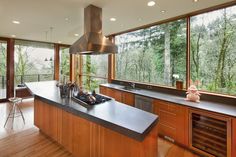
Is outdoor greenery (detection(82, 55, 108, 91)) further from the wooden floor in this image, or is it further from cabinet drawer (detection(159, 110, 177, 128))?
cabinet drawer (detection(159, 110, 177, 128))

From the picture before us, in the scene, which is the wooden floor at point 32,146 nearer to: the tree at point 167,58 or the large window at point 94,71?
the tree at point 167,58

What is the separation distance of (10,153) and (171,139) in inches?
117

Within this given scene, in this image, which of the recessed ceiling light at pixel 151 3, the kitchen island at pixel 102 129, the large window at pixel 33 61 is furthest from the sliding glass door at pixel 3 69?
the recessed ceiling light at pixel 151 3

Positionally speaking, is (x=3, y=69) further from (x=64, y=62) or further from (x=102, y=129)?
(x=102, y=129)

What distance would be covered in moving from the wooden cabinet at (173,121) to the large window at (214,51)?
869mm

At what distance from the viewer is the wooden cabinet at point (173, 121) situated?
278cm

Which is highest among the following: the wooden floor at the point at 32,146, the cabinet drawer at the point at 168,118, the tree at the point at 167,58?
the tree at the point at 167,58

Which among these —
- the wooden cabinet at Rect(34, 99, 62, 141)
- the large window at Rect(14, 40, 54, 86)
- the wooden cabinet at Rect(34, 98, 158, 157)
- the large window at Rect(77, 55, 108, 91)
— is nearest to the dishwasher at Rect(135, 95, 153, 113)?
the wooden cabinet at Rect(34, 98, 158, 157)

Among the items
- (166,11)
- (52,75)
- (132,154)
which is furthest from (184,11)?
(52,75)

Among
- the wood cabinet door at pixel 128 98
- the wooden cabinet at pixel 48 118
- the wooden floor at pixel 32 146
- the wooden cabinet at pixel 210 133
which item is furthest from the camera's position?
the wood cabinet door at pixel 128 98

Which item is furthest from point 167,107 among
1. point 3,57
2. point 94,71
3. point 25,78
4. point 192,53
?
point 3,57

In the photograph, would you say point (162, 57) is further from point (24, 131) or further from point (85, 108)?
point (24, 131)

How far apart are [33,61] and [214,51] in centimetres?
714

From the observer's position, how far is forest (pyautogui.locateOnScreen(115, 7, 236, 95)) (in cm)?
297
